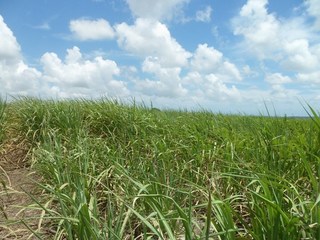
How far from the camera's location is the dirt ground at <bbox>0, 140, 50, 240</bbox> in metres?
2.48

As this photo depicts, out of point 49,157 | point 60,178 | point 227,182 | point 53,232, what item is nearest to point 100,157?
point 49,157

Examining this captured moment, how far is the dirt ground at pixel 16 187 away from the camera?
2482 mm

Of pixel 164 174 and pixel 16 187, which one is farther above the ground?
pixel 164 174

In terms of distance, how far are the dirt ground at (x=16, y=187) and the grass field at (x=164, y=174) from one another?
119 mm

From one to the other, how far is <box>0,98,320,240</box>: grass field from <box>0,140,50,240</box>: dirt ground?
0.12 metres

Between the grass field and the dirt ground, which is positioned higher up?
the grass field

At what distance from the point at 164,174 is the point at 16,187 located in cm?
175

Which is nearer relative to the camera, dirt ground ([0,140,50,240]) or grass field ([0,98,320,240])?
grass field ([0,98,320,240])

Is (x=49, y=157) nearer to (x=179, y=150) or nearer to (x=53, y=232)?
(x=53, y=232)

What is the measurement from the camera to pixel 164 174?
7.88 feet

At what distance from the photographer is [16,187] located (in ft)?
11.2

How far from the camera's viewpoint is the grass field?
63.6 inches

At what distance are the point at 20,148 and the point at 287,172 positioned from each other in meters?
3.12

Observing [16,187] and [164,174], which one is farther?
[16,187]
